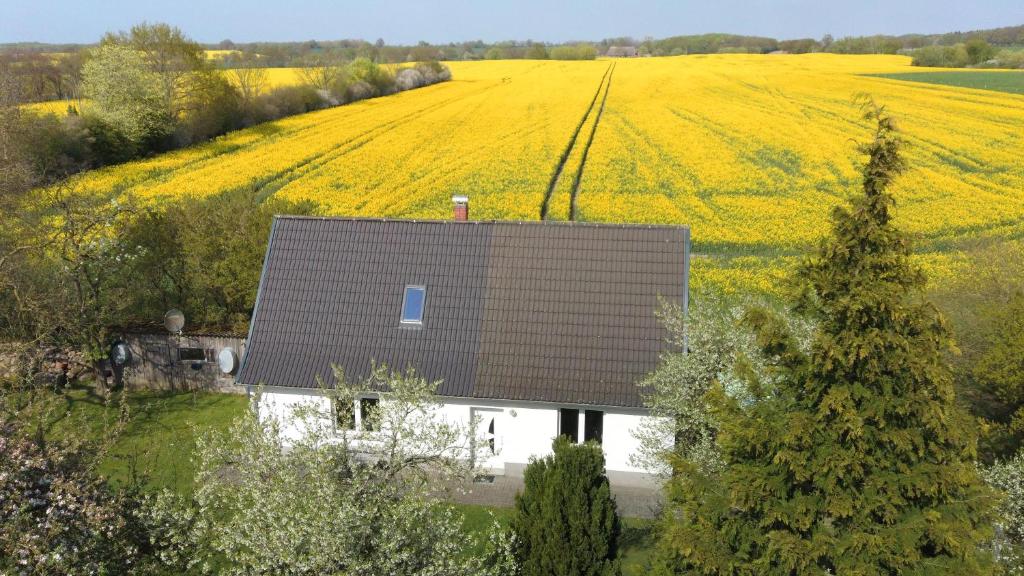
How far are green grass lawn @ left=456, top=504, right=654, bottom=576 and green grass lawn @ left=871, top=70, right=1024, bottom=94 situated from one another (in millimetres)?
78157

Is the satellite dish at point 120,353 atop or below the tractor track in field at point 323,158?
below

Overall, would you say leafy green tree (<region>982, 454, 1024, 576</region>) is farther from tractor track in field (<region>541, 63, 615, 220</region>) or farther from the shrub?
the shrub

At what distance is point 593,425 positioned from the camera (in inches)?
694

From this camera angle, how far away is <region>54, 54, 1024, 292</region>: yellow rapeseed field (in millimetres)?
38688

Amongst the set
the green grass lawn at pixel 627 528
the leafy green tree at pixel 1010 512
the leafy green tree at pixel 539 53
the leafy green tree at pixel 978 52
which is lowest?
the green grass lawn at pixel 627 528

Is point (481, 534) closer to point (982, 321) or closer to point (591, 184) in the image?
point (982, 321)

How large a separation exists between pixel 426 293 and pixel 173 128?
4524cm

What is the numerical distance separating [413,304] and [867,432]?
12156 mm

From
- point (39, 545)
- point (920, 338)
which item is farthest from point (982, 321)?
point (39, 545)

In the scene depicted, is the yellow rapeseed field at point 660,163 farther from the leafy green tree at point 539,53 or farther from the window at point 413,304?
the leafy green tree at point 539,53

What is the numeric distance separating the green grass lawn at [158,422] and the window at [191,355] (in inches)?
42.7

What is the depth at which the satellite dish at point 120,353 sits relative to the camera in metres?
22.7

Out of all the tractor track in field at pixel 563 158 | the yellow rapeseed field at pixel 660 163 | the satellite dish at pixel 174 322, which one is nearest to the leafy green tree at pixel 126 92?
the yellow rapeseed field at pixel 660 163

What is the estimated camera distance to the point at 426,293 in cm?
1880
